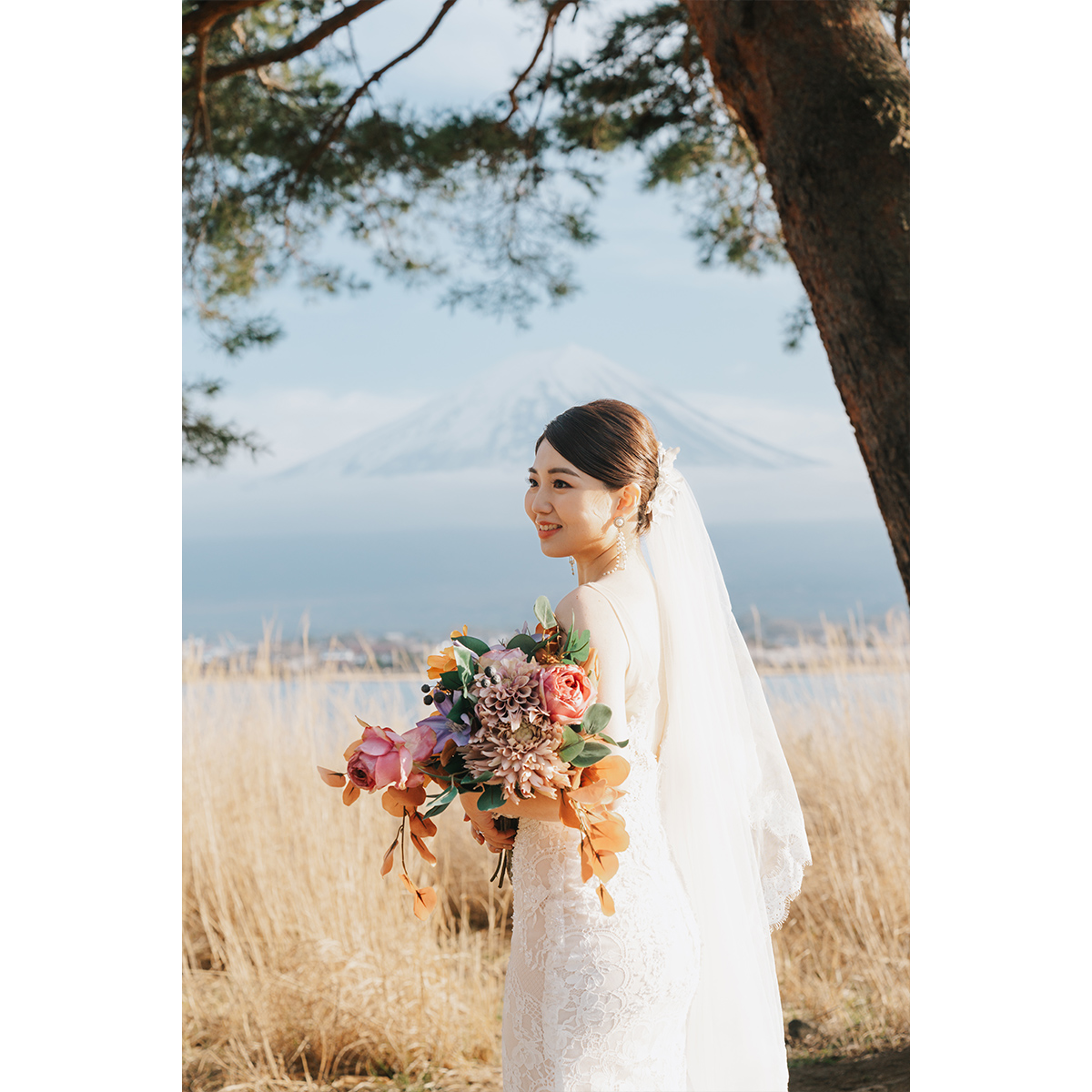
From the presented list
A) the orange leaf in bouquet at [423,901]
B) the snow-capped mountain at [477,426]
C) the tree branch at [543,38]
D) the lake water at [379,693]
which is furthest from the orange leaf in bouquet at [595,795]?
the snow-capped mountain at [477,426]

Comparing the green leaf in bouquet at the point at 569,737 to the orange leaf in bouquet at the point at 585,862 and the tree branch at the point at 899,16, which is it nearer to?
the orange leaf in bouquet at the point at 585,862

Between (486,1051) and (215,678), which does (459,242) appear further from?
(486,1051)

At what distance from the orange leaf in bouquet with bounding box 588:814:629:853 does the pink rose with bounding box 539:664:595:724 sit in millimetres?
178

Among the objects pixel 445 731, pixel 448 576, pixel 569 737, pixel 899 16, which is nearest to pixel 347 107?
pixel 899 16

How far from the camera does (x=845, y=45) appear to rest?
8.61 ft

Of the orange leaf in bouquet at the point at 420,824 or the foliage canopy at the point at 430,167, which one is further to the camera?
the foliage canopy at the point at 430,167

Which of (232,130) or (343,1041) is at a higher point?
(232,130)

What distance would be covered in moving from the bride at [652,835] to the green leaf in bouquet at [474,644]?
0.16 m

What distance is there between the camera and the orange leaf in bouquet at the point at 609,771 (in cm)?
149

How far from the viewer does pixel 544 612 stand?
1.60 meters

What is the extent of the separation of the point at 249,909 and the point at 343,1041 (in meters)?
0.74

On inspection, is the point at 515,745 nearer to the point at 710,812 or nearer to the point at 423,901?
the point at 423,901

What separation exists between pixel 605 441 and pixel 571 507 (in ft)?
0.49
